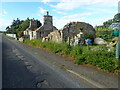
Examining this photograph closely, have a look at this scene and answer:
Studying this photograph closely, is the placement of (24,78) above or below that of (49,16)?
below

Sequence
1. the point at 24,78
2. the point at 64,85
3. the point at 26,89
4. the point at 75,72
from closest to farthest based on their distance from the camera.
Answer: the point at 26,89, the point at 64,85, the point at 24,78, the point at 75,72

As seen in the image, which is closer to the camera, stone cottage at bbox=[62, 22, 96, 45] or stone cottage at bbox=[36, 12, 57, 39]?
stone cottage at bbox=[62, 22, 96, 45]

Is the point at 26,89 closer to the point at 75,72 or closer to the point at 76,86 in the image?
the point at 76,86

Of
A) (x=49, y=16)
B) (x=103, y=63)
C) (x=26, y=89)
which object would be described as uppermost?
(x=49, y=16)

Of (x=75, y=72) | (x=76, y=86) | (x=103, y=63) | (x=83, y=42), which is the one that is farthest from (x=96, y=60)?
(x=83, y=42)

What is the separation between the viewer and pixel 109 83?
5.63 m

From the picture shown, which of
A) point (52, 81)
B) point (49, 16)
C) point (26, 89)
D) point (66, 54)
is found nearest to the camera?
point (26, 89)

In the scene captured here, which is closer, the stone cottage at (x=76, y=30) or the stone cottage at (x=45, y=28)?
the stone cottage at (x=76, y=30)

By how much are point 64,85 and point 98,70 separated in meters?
2.41

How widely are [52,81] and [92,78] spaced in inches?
65.3

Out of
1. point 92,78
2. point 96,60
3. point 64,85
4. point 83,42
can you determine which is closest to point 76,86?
point 64,85

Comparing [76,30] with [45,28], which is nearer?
[76,30]

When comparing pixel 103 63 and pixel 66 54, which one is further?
pixel 66 54

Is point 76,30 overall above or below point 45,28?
below
